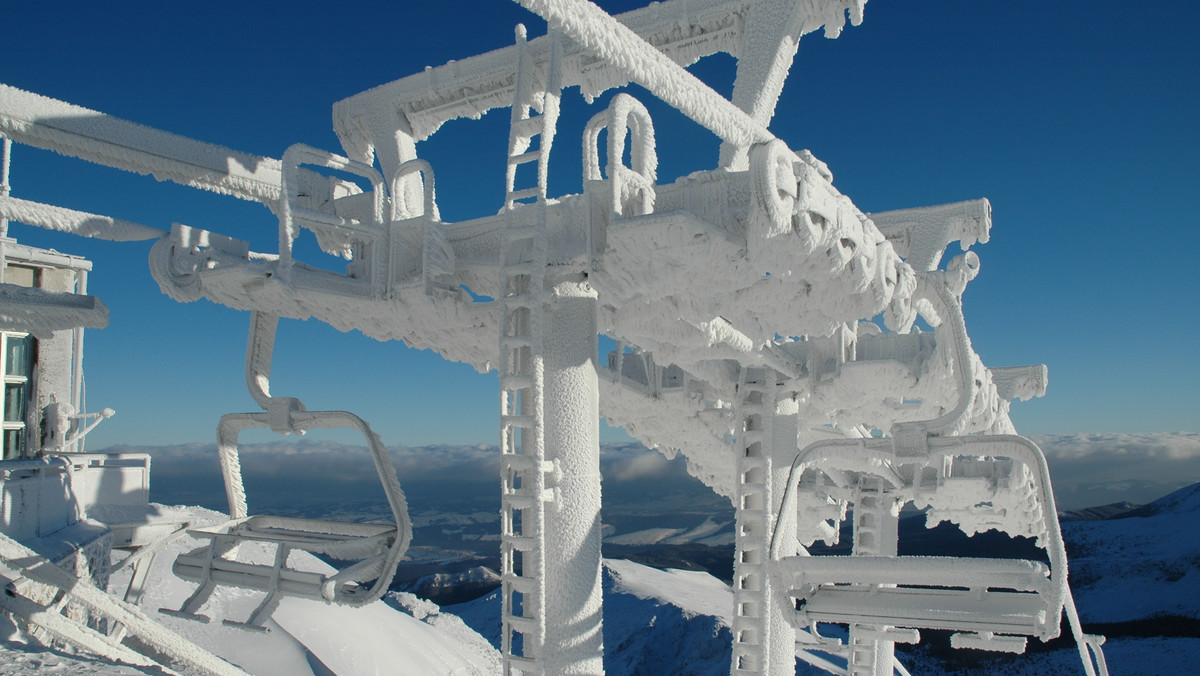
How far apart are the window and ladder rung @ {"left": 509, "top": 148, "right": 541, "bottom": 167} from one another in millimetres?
16209

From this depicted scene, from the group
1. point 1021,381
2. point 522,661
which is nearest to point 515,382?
point 522,661

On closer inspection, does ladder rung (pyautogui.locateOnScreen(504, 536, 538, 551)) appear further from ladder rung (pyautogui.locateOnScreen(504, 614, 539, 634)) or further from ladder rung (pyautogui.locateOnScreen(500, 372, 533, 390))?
ladder rung (pyautogui.locateOnScreen(500, 372, 533, 390))

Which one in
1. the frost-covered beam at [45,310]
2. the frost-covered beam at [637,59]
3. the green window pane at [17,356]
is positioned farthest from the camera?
the green window pane at [17,356]

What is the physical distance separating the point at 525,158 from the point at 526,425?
207cm

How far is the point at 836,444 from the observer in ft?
22.2

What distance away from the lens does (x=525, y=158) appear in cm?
609

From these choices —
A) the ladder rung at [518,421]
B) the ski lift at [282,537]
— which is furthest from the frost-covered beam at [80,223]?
the ladder rung at [518,421]

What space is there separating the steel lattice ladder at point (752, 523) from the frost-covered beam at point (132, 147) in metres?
6.34

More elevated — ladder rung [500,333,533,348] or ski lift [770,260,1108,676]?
ladder rung [500,333,533,348]

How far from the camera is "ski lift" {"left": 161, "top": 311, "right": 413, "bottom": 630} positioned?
6.71 metres

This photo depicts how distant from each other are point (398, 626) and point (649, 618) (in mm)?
Result: 7747

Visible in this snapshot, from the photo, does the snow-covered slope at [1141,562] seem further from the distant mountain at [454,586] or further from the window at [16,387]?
the window at [16,387]

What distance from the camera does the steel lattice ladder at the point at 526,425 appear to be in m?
6.22

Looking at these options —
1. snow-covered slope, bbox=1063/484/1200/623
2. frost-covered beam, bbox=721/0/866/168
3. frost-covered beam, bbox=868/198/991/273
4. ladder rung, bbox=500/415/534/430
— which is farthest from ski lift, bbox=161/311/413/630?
snow-covered slope, bbox=1063/484/1200/623
